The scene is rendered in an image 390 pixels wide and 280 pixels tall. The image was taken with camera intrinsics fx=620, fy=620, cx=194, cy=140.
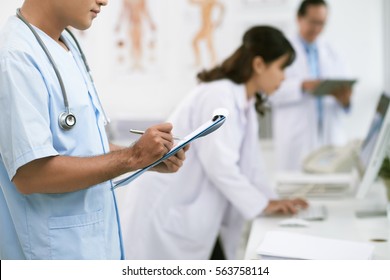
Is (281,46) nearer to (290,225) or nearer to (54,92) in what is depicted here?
(290,225)

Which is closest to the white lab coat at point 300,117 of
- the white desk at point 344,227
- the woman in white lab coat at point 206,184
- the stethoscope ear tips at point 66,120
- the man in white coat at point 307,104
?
the man in white coat at point 307,104

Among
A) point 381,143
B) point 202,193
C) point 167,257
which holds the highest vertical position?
point 381,143

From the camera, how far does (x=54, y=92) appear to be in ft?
3.68

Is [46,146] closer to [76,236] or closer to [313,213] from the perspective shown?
[76,236]

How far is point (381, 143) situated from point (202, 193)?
1.86 feet

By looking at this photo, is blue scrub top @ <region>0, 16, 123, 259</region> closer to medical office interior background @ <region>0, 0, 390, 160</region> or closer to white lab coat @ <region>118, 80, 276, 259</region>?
white lab coat @ <region>118, 80, 276, 259</region>

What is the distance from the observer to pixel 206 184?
1.96 m

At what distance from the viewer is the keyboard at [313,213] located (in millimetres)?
1899

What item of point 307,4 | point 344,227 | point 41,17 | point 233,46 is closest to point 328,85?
point 307,4

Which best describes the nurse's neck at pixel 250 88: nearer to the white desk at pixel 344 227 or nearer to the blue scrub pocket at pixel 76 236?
the white desk at pixel 344 227

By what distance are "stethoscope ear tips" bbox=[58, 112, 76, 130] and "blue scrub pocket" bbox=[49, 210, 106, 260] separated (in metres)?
0.17

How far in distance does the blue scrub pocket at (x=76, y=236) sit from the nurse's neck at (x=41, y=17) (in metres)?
0.36
